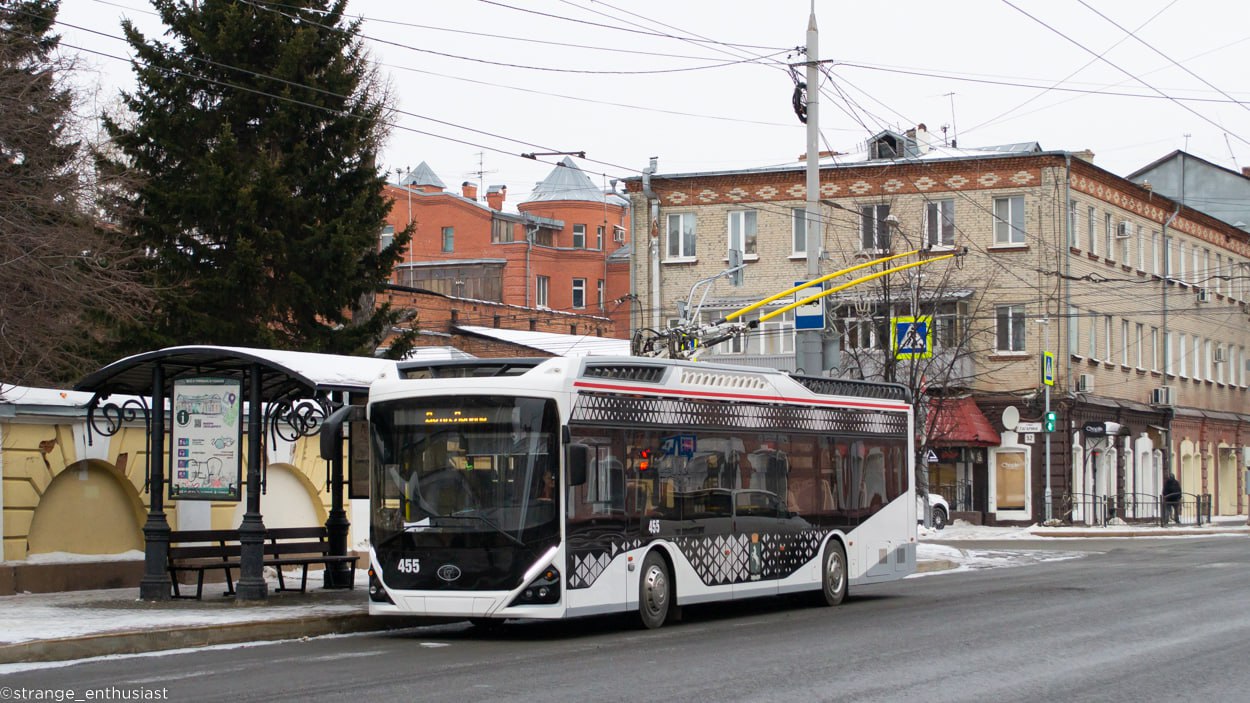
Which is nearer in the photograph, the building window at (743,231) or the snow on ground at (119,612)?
the snow on ground at (119,612)

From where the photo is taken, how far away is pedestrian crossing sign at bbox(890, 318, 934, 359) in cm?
3906

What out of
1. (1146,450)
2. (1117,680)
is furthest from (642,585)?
(1146,450)

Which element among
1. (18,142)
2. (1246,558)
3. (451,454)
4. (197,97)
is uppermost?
(197,97)

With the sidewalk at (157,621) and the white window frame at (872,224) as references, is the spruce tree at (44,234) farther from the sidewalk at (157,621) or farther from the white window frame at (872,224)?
the white window frame at (872,224)

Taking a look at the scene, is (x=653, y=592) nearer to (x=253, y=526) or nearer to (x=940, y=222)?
(x=253, y=526)

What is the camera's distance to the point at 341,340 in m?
31.9

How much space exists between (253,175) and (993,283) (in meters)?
29.4

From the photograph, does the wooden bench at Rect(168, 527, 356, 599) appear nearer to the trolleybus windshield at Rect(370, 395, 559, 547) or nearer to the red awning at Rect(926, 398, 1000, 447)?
the trolleybus windshield at Rect(370, 395, 559, 547)

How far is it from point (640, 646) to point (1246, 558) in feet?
68.4

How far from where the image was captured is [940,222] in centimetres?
5366

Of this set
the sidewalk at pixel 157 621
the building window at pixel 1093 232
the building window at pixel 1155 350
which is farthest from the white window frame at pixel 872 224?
the sidewalk at pixel 157 621

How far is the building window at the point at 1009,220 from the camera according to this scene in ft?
174

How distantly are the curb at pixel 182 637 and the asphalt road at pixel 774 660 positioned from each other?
358mm

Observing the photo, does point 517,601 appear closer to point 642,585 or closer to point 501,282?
point 642,585
